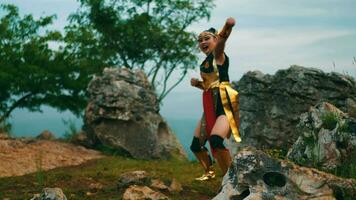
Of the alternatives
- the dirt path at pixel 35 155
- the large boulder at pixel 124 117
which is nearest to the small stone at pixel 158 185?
the dirt path at pixel 35 155

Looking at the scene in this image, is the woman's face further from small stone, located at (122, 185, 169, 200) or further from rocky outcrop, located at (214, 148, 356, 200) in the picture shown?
rocky outcrop, located at (214, 148, 356, 200)

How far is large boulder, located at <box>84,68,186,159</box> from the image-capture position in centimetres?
1703

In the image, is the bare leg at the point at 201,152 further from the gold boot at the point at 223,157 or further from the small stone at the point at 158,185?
the small stone at the point at 158,185

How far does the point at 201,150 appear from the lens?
31.6 feet

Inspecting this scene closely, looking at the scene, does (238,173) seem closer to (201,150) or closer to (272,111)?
(201,150)

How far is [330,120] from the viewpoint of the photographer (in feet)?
26.7

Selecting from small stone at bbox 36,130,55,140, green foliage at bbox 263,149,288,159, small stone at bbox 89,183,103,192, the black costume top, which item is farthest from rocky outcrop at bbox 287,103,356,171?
small stone at bbox 36,130,55,140

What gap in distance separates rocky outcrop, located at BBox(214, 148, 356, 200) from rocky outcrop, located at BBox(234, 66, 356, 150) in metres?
8.13

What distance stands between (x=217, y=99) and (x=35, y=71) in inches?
603

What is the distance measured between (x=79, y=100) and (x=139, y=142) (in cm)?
871

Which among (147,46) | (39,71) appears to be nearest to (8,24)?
(39,71)

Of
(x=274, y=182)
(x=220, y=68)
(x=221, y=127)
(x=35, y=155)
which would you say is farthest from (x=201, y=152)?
(x=35, y=155)

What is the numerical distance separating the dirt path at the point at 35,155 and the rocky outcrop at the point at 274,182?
7.61 m

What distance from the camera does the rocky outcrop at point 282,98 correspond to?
14.1 m
